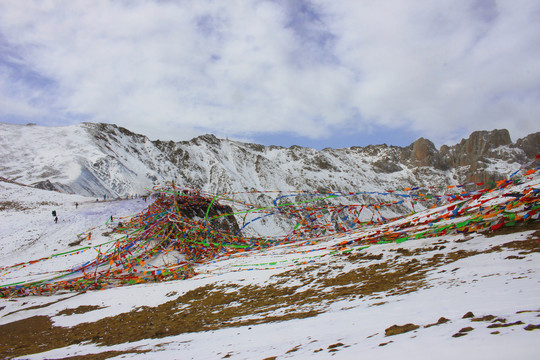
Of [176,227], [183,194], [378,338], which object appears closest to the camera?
[378,338]

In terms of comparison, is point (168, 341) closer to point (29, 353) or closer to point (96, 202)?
point (29, 353)

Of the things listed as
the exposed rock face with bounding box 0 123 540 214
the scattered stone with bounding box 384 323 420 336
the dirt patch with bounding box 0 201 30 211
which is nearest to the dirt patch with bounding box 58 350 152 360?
the scattered stone with bounding box 384 323 420 336

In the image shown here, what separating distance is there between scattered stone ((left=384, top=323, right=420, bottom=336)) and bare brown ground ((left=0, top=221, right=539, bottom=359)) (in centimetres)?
229

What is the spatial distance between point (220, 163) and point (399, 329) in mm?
114517

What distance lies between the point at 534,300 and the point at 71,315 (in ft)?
46.4

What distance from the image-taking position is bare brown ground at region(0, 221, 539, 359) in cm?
698

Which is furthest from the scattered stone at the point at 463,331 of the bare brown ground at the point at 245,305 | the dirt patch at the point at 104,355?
the dirt patch at the point at 104,355

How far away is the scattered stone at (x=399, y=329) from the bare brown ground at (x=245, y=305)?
2295mm

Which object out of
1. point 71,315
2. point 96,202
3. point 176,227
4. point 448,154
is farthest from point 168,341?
point 448,154

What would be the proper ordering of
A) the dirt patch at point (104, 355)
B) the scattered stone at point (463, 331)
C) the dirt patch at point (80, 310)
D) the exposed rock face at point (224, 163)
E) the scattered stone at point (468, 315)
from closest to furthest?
1. the scattered stone at point (463, 331)
2. the scattered stone at point (468, 315)
3. the dirt patch at point (104, 355)
4. the dirt patch at point (80, 310)
5. the exposed rock face at point (224, 163)

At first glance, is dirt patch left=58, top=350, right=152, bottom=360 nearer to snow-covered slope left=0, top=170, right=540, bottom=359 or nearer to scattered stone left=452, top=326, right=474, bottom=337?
snow-covered slope left=0, top=170, right=540, bottom=359

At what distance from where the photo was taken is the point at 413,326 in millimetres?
3764

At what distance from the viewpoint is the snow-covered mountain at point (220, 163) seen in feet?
210

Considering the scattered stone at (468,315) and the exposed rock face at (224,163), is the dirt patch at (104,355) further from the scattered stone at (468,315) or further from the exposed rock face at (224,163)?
the exposed rock face at (224,163)
